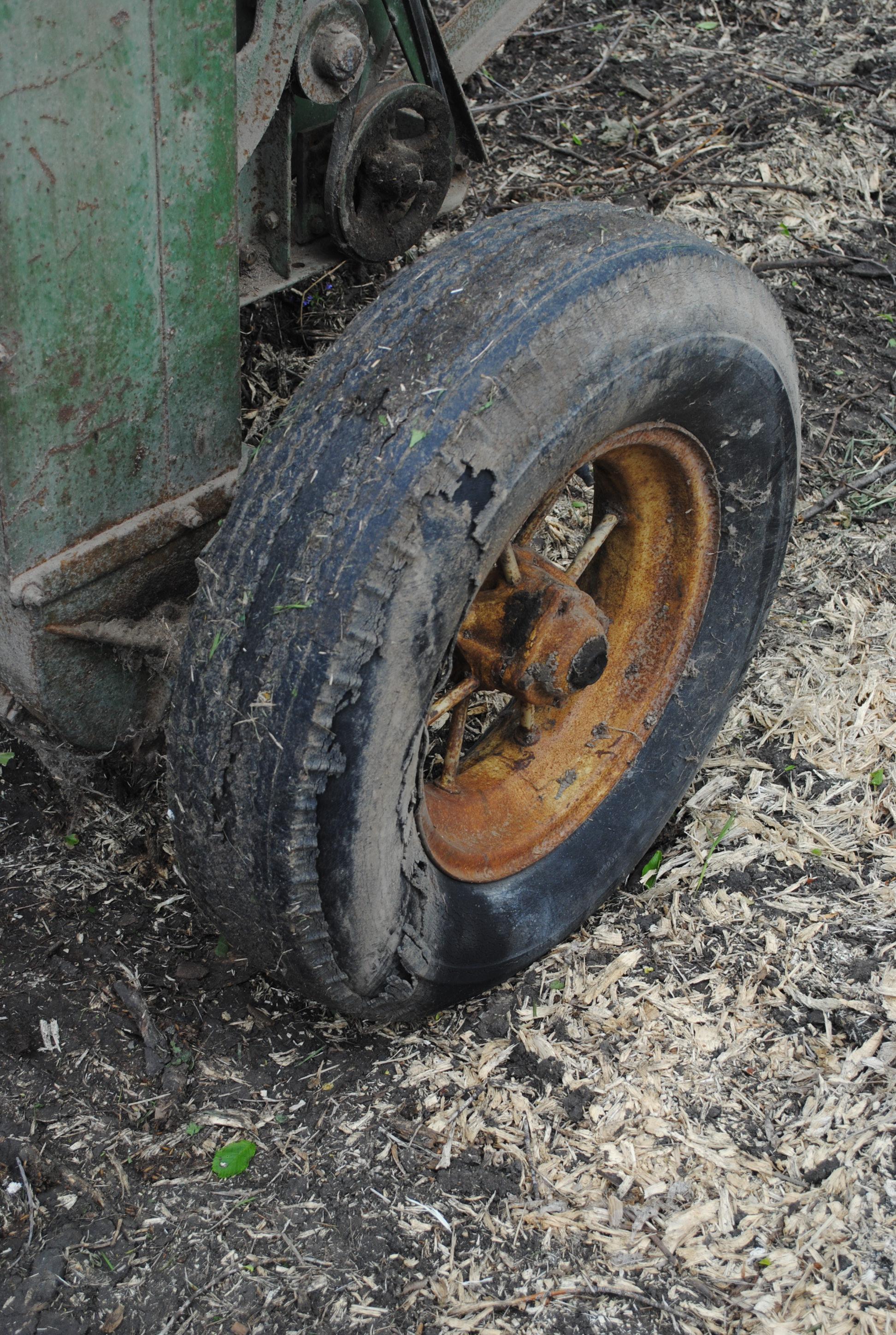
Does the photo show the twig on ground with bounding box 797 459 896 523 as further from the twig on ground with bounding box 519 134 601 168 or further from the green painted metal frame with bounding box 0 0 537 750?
the green painted metal frame with bounding box 0 0 537 750

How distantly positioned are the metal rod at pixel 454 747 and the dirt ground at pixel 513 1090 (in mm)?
416

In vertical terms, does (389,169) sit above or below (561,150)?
above

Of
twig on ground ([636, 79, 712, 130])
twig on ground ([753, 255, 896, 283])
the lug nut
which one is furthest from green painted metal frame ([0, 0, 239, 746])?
twig on ground ([636, 79, 712, 130])

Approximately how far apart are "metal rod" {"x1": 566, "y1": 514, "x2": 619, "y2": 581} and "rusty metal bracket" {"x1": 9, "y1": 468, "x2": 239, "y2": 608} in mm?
669

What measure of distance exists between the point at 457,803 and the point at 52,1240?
1027 millimetres

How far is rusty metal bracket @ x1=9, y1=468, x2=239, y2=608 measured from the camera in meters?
1.90

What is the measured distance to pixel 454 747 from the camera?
2.40 metres

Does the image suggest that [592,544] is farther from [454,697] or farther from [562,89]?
[562,89]

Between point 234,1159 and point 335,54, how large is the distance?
6.35 ft

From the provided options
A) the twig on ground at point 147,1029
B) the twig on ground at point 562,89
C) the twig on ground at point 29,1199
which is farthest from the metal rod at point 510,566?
the twig on ground at point 562,89

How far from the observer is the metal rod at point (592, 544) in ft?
7.77

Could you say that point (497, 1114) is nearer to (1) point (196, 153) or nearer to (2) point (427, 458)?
(2) point (427, 458)

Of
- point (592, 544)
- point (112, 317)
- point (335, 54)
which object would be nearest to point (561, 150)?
point (335, 54)

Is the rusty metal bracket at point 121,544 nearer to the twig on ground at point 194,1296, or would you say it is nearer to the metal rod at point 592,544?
the metal rod at point 592,544
